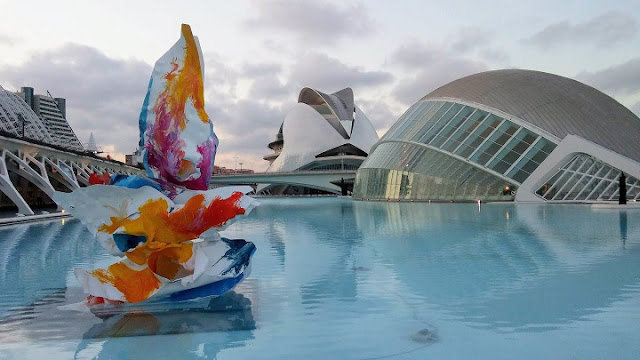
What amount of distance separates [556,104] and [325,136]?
53202mm

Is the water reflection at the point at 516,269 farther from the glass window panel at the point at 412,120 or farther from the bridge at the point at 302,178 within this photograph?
the bridge at the point at 302,178

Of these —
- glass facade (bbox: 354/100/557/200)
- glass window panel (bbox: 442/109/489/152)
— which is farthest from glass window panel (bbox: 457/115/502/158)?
glass window panel (bbox: 442/109/489/152)

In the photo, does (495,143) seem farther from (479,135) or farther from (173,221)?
(173,221)

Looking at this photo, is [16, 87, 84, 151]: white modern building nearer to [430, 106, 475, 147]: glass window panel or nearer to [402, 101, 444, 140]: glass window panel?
[402, 101, 444, 140]: glass window panel

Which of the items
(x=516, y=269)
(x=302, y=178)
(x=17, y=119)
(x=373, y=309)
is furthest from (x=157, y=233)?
(x=17, y=119)

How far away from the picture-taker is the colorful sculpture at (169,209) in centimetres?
705

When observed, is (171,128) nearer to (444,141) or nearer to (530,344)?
(530,344)

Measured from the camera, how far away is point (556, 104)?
3588 centimetres

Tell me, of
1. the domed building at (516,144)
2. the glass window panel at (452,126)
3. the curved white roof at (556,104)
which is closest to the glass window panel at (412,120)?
the domed building at (516,144)

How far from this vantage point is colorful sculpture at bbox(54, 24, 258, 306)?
705 centimetres

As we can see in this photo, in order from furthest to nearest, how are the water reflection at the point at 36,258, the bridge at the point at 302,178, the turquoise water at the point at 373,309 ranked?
the bridge at the point at 302,178 < the water reflection at the point at 36,258 < the turquoise water at the point at 373,309

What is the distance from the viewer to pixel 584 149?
3284 cm

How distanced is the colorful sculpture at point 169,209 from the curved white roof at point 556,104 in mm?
29812

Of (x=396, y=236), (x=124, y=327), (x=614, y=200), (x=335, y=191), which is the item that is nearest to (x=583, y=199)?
(x=614, y=200)
